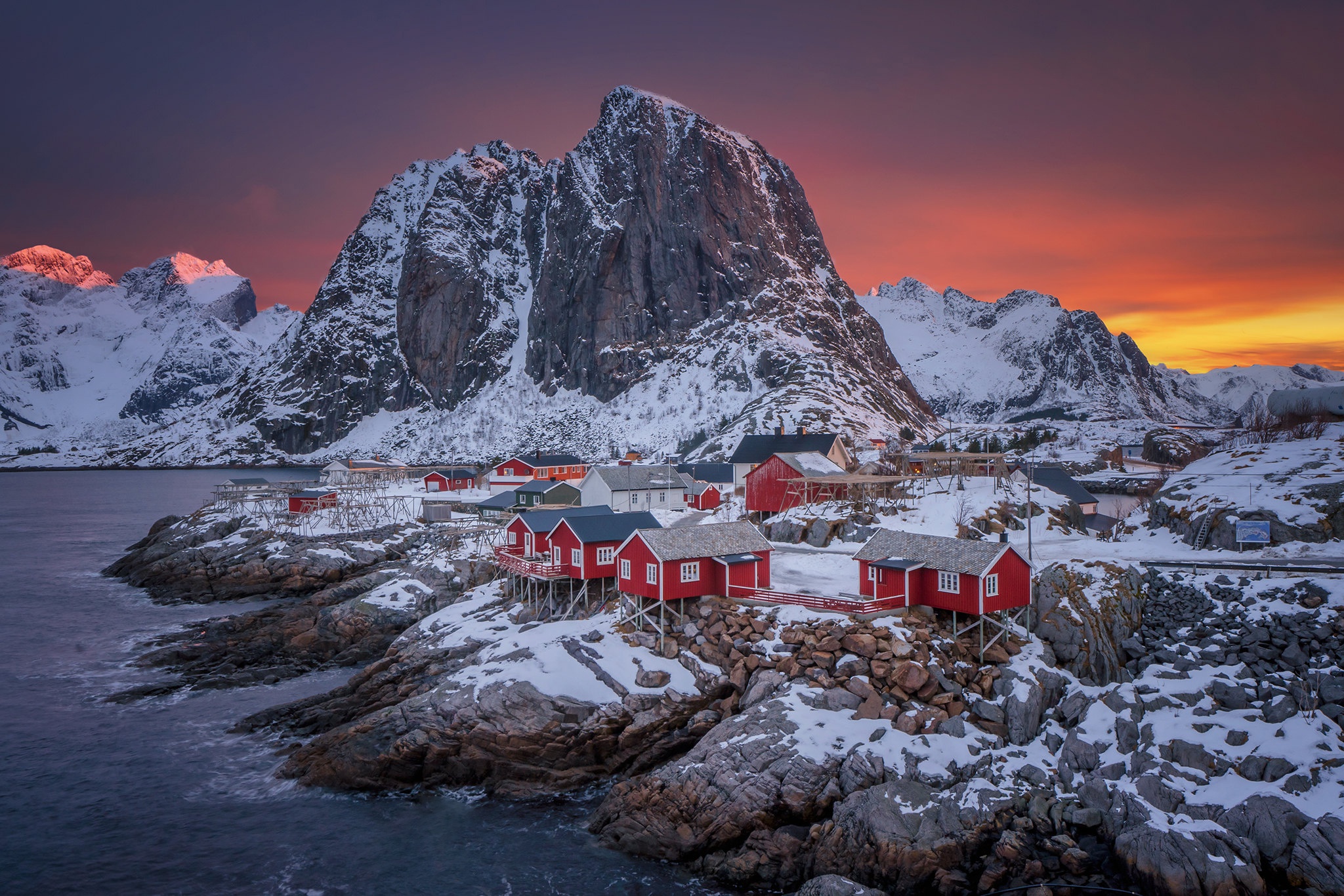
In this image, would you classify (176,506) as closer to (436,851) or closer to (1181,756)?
(436,851)

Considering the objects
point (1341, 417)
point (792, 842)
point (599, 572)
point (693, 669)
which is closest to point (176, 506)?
point (599, 572)

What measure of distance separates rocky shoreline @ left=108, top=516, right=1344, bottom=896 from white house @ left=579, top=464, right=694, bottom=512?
29.1 meters

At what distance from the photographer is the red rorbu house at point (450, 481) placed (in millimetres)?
98000

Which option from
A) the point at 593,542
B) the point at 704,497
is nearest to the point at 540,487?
the point at 704,497

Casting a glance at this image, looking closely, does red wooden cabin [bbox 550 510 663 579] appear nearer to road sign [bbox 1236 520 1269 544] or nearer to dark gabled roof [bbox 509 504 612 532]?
dark gabled roof [bbox 509 504 612 532]

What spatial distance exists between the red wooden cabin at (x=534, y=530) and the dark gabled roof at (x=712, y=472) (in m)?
35.7

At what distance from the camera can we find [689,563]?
34656 millimetres

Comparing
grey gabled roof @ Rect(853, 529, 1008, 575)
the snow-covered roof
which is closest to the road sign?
grey gabled roof @ Rect(853, 529, 1008, 575)

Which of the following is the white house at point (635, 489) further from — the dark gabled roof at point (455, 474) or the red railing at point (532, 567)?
the dark gabled roof at point (455, 474)

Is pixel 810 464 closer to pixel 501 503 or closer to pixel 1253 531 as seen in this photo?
pixel 501 503

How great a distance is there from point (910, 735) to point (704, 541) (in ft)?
43.1

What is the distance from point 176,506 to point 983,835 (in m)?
140


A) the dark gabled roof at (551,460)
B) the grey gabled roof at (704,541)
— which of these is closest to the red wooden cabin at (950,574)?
→ the grey gabled roof at (704,541)

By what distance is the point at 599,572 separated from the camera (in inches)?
1565
